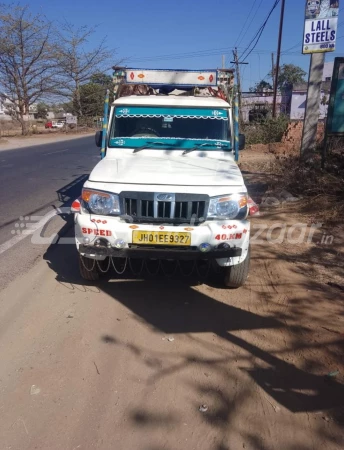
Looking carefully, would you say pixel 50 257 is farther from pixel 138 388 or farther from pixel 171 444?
pixel 171 444

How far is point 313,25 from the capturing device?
320 inches

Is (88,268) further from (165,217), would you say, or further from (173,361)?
(173,361)

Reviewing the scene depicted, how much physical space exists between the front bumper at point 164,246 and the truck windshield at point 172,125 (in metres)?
1.74

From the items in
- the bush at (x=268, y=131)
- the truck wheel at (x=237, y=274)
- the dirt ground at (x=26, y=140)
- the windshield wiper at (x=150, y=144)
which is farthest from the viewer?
the dirt ground at (x=26, y=140)

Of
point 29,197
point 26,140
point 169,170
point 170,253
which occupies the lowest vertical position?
point 26,140

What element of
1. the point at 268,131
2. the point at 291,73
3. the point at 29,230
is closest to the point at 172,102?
the point at 29,230

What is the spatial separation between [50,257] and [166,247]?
2.24m

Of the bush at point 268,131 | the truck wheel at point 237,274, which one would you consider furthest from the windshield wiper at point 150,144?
the bush at point 268,131

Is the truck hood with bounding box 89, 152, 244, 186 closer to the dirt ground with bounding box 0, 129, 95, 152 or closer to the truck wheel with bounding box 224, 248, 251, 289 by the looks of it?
the truck wheel with bounding box 224, 248, 251, 289

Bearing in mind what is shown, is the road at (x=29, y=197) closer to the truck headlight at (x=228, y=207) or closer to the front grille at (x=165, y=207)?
the front grille at (x=165, y=207)

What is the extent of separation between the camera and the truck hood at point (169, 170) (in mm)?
3865

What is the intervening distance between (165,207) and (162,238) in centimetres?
29

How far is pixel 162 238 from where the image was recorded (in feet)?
12.1

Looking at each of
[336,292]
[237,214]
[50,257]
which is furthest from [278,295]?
[50,257]
